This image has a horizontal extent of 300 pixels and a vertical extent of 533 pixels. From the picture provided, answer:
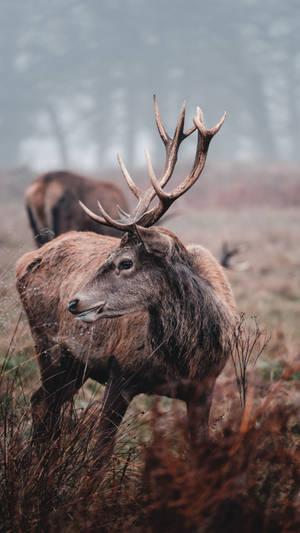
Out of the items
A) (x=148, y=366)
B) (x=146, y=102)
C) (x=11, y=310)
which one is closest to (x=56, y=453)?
(x=148, y=366)

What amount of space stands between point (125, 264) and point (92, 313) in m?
0.36

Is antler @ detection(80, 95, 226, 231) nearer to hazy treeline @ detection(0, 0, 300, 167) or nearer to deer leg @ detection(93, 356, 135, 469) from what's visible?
deer leg @ detection(93, 356, 135, 469)

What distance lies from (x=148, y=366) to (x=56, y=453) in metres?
0.92

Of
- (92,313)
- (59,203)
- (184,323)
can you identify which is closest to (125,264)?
(92,313)

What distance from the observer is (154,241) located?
9.82ft

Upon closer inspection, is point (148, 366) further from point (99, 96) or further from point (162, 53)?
point (162, 53)

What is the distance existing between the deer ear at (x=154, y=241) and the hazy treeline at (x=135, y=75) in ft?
159

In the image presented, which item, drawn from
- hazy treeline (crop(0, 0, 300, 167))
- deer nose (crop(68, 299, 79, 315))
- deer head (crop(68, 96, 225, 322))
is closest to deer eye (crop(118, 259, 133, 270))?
deer head (crop(68, 96, 225, 322))

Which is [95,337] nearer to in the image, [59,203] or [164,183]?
[164,183]

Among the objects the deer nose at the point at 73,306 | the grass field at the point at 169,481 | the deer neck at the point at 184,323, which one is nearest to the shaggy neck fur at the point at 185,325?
the deer neck at the point at 184,323

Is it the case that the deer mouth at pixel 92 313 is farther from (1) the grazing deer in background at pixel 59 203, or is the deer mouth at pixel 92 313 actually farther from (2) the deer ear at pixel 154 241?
(1) the grazing deer in background at pixel 59 203

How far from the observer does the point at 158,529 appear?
1.65 m

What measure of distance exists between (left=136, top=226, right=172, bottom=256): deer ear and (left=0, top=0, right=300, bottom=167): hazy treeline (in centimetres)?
4840

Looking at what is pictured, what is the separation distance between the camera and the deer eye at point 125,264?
3106 millimetres
